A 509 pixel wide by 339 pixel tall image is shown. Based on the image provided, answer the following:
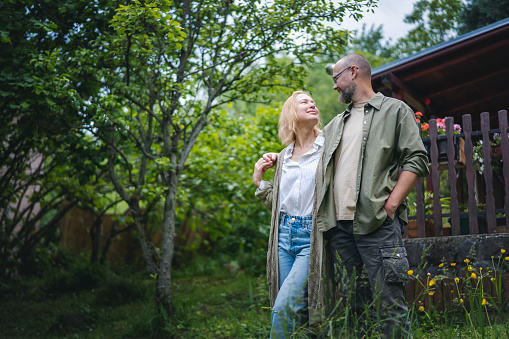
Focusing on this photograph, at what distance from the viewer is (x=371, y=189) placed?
2389mm

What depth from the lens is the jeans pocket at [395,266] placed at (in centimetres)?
226

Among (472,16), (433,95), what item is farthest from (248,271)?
(472,16)

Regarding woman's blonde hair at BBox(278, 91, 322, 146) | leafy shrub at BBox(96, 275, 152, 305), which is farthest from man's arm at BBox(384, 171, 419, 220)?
leafy shrub at BBox(96, 275, 152, 305)

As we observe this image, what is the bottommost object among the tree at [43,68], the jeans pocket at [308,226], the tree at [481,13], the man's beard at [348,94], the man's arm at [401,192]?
the jeans pocket at [308,226]

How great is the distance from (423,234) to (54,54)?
4.12 m

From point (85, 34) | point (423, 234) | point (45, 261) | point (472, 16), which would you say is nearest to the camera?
point (423, 234)

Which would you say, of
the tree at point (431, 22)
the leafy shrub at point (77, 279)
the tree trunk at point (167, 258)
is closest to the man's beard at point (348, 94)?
the tree trunk at point (167, 258)

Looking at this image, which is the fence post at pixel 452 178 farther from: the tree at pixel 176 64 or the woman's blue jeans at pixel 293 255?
the woman's blue jeans at pixel 293 255

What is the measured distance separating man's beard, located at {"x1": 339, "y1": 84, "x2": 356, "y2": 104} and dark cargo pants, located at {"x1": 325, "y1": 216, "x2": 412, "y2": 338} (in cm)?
78

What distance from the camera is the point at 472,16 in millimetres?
11242

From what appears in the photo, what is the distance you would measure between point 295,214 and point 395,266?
0.66 m

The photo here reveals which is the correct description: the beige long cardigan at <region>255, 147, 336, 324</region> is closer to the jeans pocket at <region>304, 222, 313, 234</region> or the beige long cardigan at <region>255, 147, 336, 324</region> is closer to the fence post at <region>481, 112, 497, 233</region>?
the jeans pocket at <region>304, 222, 313, 234</region>

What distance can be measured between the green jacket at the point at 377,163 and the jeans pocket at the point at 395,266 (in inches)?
5.7

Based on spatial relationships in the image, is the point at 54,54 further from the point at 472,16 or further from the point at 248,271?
the point at 472,16
